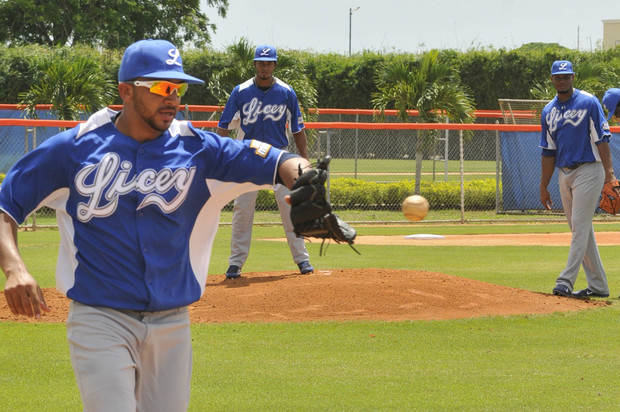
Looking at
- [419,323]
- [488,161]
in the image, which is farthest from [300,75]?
[419,323]

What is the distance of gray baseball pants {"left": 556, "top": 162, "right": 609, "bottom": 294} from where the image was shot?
9469mm

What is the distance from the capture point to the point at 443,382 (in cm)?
610

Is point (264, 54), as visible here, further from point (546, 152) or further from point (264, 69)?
point (546, 152)

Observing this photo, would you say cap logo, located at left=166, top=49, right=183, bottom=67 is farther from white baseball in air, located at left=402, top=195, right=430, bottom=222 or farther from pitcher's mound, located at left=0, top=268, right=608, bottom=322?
white baseball in air, located at left=402, top=195, right=430, bottom=222

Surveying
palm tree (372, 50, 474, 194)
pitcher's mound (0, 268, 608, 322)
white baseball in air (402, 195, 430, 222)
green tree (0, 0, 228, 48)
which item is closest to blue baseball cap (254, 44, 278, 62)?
pitcher's mound (0, 268, 608, 322)

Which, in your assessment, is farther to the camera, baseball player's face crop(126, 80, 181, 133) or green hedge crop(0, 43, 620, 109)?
green hedge crop(0, 43, 620, 109)

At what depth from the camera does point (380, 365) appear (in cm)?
661

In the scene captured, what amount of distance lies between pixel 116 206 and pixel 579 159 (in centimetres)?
671

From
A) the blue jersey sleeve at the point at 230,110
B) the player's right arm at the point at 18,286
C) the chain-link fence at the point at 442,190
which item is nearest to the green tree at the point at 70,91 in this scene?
the chain-link fence at the point at 442,190

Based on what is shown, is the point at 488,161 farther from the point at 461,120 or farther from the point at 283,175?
the point at 283,175

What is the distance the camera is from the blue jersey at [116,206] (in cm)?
377

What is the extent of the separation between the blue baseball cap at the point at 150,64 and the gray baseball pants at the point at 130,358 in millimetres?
988

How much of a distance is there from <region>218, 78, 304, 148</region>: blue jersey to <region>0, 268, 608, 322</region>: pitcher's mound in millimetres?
1688

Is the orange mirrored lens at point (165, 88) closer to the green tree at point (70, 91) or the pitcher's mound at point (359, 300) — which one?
the pitcher's mound at point (359, 300)
